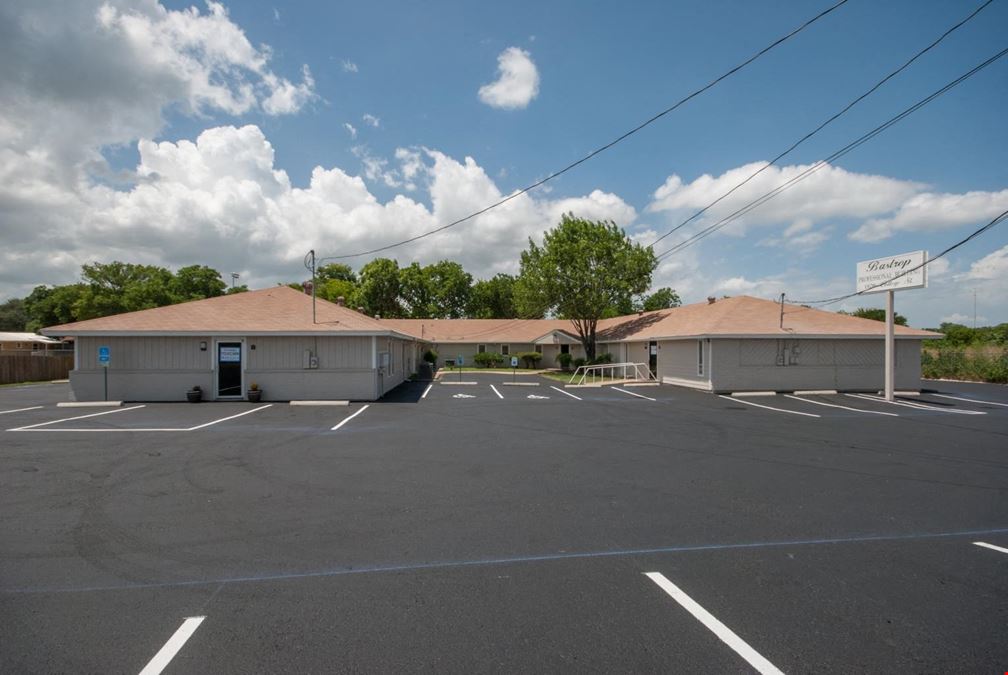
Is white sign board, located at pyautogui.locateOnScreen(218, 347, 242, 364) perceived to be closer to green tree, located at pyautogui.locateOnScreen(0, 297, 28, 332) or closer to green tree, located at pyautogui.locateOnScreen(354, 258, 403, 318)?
green tree, located at pyautogui.locateOnScreen(354, 258, 403, 318)

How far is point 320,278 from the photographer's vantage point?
254ft

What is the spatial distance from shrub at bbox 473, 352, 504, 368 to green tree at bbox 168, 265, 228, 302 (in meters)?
42.3

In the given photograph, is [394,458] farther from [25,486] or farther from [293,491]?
[25,486]

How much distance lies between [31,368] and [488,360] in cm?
2964

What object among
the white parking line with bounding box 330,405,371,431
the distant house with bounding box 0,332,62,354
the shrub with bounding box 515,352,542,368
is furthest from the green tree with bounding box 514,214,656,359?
the distant house with bounding box 0,332,62,354

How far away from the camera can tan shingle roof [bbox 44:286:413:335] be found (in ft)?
61.1

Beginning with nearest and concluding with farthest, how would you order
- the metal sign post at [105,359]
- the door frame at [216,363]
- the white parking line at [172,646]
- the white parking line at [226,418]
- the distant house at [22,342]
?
the white parking line at [172,646] < the white parking line at [226,418] < the metal sign post at [105,359] < the door frame at [216,363] < the distant house at [22,342]

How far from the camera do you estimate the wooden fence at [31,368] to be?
94.7 feet

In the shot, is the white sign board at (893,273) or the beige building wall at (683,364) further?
the beige building wall at (683,364)

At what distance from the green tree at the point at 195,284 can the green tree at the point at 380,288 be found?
20664 millimetres

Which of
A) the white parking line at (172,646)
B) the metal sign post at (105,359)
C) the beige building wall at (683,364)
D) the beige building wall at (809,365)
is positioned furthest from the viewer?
the beige building wall at (683,364)

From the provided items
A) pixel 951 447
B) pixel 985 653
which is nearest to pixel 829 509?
pixel 985 653

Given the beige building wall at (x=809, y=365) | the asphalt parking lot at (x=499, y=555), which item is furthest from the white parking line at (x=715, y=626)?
the beige building wall at (x=809, y=365)

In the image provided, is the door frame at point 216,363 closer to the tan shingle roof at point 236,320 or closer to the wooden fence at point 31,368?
the tan shingle roof at point 236,320
